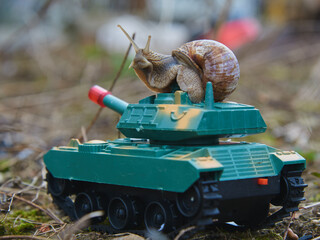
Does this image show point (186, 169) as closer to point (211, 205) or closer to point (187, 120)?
point (211, 205)

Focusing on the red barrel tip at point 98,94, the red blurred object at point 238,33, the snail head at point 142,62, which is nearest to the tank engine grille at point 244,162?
the snail head at point 142,62

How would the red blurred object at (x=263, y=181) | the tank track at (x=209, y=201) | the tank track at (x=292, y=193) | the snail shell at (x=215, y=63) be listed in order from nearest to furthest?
the tank track at (x=209, y=201)
the red blurred object at (x=263, y=181)
the tank track at (x=292, y=193)
the snail shell at (x=215, y=63)

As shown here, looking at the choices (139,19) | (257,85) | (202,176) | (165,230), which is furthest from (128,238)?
(139,19)

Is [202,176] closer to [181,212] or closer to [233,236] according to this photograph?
[181,212]

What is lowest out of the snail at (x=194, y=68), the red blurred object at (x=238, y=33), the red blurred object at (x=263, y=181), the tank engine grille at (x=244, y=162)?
the red blurred object at (x=263, y=181)

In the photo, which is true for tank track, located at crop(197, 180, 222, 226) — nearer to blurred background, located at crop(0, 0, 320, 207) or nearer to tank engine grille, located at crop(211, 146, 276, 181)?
tank engine grille, located at crop(211, 146, 276, 181)

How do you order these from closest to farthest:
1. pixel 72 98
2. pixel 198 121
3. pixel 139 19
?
1. pixel 198 121
2. pixel 72 98
3. pixel 139 19

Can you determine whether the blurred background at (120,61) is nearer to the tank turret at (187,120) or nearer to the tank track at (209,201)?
the tank turret at (187,120)
